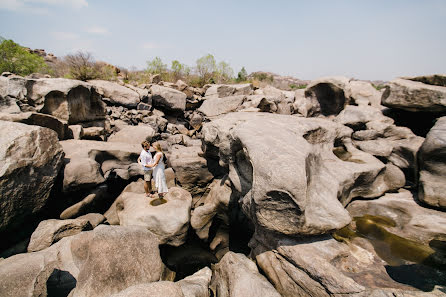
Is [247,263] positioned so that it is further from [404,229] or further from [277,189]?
[404,229]

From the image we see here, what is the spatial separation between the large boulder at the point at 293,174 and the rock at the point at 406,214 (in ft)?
1.07

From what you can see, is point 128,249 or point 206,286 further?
point 206,286

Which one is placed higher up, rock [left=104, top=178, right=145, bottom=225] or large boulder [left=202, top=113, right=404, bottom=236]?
large boulder [left=202, top=113, right=404, bottom=236]

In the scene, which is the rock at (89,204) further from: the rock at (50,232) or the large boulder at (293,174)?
the large boulder at (293,174)

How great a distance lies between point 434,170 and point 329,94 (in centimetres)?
707

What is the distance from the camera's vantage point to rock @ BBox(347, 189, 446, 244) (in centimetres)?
516

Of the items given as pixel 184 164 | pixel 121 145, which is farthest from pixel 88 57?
pixel 184 164

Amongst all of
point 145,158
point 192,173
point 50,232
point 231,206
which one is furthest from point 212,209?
point 50,232

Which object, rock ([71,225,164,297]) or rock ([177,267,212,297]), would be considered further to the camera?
rock ([177,267,212,297])

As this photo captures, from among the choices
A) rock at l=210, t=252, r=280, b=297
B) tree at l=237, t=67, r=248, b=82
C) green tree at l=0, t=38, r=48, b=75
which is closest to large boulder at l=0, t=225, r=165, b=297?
rock at l=210, t=252, r=280, b=297

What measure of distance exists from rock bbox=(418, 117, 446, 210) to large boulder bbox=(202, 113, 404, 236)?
1005 millimetres

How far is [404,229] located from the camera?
540 cm

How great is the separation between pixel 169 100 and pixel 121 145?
5304mm

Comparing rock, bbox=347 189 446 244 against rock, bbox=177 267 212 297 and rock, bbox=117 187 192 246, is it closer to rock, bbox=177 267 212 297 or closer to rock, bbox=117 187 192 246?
Answer: rock, bbox=177 267 212 297
